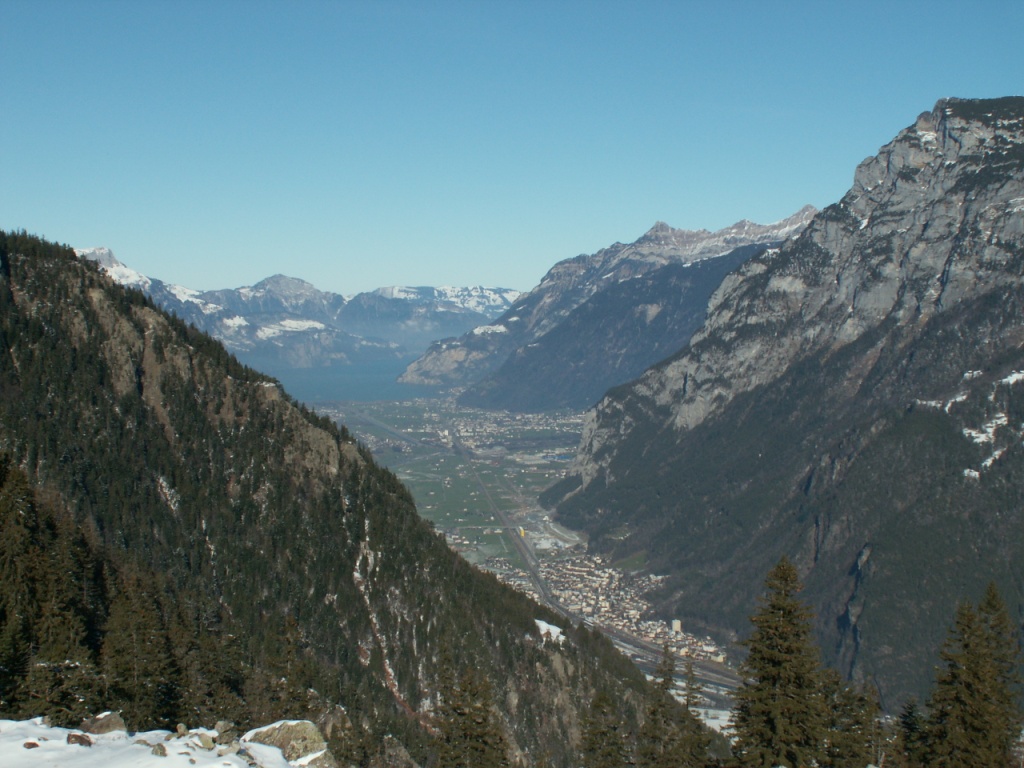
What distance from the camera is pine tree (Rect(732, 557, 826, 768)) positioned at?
4153 centimetres

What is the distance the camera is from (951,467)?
181875 millimetres

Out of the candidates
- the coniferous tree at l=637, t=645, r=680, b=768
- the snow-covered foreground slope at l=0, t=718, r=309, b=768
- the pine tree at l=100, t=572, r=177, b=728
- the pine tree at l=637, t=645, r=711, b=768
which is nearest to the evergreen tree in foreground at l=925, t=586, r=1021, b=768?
the pine tree at l=637, t=645, r=711, b=768

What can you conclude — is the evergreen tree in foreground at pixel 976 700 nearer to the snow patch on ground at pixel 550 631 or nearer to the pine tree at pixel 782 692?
the pine tree at pixel 782 692

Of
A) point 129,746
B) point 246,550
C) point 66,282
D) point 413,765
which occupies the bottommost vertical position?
point 413,765

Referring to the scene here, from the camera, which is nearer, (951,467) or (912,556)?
(912,556)

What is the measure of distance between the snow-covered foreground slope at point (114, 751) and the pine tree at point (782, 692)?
809 inches

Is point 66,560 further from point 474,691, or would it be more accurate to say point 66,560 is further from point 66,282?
point 66,282

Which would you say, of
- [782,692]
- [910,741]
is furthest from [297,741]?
[910,741]

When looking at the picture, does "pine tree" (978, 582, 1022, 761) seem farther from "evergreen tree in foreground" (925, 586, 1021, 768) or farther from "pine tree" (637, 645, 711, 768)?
"pine tree" (637, 645, 711, 768)

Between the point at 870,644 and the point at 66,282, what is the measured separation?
13632 centimetres

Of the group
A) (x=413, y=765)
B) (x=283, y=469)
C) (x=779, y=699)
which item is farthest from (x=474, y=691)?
(x=283, y=469)

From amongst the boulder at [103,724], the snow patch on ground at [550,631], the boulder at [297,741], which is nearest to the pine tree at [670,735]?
the boulder at [297,741]

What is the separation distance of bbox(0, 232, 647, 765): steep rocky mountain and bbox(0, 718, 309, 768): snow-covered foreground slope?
141ft

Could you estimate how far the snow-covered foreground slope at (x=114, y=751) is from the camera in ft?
113
